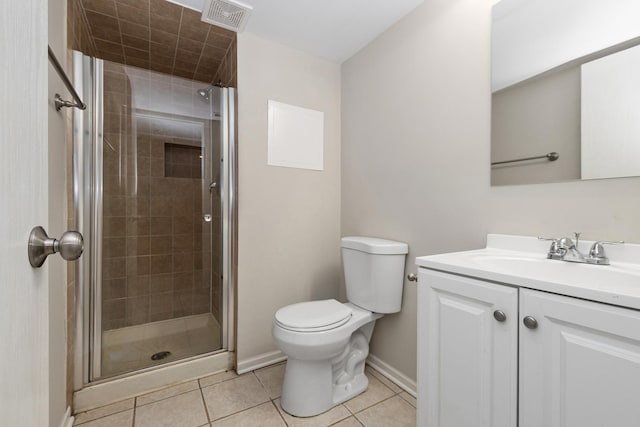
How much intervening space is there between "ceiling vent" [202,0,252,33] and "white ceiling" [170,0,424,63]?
0.04m

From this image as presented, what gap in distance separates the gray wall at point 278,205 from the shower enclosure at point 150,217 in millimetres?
118

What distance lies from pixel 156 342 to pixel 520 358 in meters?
2.04

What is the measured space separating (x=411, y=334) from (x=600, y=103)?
1.30 metres

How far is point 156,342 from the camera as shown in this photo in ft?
6.08

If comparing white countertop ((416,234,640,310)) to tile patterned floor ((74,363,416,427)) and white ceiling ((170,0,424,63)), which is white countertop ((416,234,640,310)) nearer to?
tile patterned floor ((74,363,416,427))

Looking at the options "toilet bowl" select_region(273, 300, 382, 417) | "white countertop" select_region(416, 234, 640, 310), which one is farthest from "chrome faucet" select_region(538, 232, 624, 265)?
"toilet bowl" select_region(273, 300, 382, 417)

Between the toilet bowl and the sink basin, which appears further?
the toilet bowl

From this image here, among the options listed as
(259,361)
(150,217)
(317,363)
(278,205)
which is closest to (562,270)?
(317,363)

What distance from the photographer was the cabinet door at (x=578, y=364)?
0.57 metres

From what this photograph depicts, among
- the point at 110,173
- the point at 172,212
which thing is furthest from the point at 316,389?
the point at 110,173

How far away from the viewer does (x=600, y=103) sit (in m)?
0.96

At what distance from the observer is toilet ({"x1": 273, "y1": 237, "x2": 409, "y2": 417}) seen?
1.31 m

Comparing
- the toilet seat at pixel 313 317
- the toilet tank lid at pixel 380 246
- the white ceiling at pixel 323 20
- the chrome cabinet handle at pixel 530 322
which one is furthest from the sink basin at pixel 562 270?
the white ceiling at pixel 323 20
